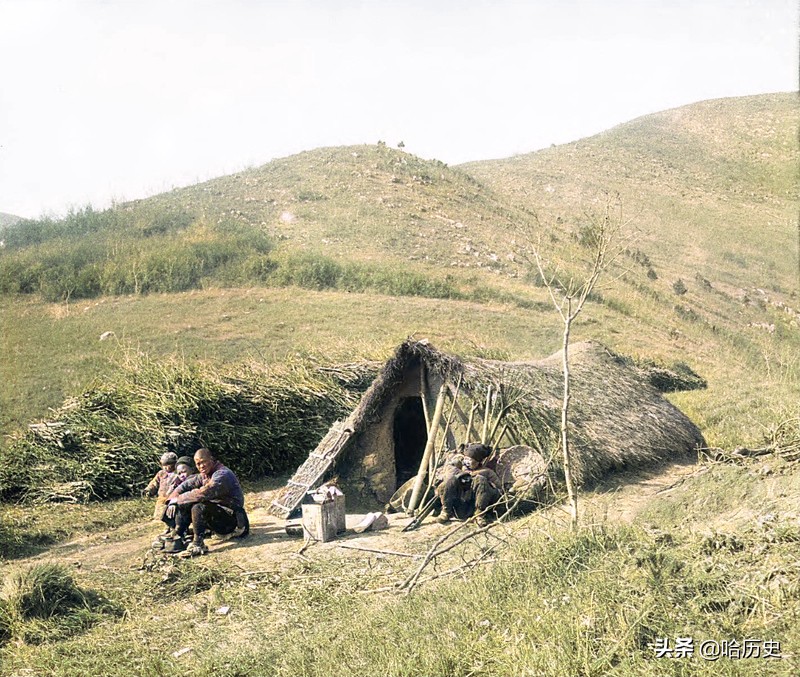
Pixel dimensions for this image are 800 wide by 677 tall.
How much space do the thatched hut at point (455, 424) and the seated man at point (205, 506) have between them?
1039 millimetres

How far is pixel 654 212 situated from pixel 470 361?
34885mm

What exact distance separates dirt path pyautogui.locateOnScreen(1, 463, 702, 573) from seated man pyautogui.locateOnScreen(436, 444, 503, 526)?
0.87 feet

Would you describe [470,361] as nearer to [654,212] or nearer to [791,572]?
[791,572]

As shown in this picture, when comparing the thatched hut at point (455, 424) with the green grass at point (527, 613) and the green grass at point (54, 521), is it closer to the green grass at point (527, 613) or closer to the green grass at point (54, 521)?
the green grass at point (54, 521)

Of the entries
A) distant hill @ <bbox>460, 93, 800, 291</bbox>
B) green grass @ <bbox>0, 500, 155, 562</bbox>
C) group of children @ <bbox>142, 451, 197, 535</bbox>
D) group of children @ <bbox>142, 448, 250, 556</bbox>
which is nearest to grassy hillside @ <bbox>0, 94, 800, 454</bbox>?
distant hill @ <bbox>460, 93, 800, 291</bbox>

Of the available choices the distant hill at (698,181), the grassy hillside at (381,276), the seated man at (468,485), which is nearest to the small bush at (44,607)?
the seated man at (468,485)

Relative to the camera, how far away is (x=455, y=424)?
35.0 ft

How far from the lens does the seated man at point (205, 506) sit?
8859mm

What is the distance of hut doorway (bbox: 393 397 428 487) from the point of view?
11508 millimetres

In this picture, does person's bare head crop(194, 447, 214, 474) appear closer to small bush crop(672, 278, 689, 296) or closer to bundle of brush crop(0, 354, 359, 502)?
bundle of brush crop(0, 354, 359, 502)

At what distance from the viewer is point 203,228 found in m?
28.9

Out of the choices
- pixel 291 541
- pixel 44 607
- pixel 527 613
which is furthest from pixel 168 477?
pixel 527 613

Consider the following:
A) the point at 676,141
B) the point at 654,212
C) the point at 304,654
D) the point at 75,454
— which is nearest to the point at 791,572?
the point at 304,654

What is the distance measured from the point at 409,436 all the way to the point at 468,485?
2.68 meters
